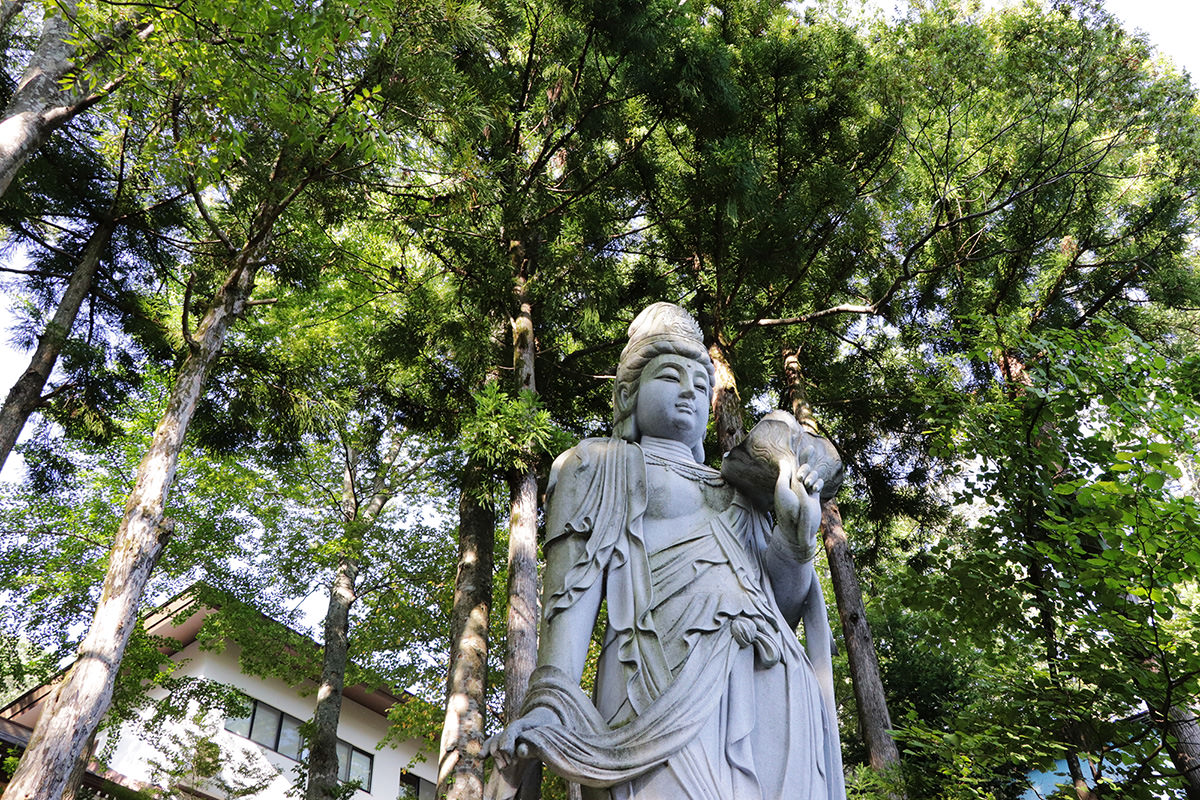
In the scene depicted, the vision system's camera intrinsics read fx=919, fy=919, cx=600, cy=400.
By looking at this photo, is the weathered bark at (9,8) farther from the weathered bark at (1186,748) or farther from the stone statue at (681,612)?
the weathered bark at (1186,748)

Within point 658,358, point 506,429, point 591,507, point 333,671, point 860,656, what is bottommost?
point 591,507

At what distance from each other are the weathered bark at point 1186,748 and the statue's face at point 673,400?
3888 mm

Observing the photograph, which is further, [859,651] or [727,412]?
[859,651]

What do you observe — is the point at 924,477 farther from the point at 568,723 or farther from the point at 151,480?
the point at 568,723

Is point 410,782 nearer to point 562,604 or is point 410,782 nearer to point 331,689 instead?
point 331,689

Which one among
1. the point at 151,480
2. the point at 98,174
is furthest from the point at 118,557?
the point at 98,174

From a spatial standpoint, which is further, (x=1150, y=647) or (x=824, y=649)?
(x=1150, y=647)

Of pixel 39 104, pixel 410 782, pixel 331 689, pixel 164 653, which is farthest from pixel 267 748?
pixel 39 104

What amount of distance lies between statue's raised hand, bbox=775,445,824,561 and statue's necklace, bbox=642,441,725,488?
1.26 ft

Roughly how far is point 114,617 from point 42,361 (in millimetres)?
4171

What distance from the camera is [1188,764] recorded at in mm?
6855

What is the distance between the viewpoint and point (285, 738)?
709 inches

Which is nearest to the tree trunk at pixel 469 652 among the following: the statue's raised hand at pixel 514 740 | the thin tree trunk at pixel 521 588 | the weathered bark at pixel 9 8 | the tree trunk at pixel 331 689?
the thin tree trunk at pixel 521 588

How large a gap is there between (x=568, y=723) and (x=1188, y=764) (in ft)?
20.8
